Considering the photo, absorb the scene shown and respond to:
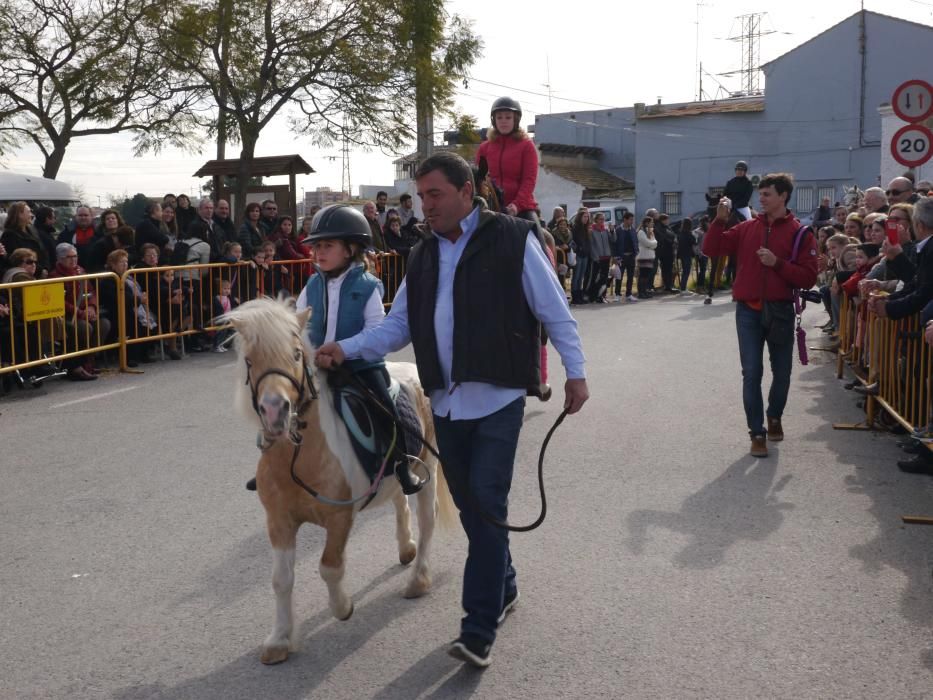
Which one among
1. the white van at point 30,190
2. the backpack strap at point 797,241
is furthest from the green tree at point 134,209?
the backpack strap at point 797,241

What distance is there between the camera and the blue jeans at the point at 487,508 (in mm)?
4168

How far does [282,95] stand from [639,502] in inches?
706

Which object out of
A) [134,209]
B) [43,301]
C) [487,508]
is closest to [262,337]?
[487,508]

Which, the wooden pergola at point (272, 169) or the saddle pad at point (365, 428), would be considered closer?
the saddle pad at point (365, 428)

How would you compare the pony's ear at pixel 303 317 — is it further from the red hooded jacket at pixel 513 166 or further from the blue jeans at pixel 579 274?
the blue jeans at pixel 579 274

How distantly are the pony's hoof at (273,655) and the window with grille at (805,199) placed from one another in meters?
51.5

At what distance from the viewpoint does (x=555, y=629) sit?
459 centimetres

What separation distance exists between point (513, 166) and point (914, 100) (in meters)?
6.14

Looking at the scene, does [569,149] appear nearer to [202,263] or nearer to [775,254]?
[202,263]

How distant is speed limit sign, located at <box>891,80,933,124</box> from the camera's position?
38.9ft

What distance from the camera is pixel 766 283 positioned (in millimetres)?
8117

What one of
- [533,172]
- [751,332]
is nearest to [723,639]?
[751,332]

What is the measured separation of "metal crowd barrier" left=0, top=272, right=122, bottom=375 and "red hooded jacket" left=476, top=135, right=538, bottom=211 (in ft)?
18.4

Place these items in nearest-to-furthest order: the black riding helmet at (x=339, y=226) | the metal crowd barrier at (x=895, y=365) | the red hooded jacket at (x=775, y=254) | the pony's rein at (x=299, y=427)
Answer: the pony's rein at (x=299, y=427)
the black riding helmet at (x=339, y=226)
the metal crowd barrier at (x=895, y=365)
the red hooded jacket at (x=775, y=254)
